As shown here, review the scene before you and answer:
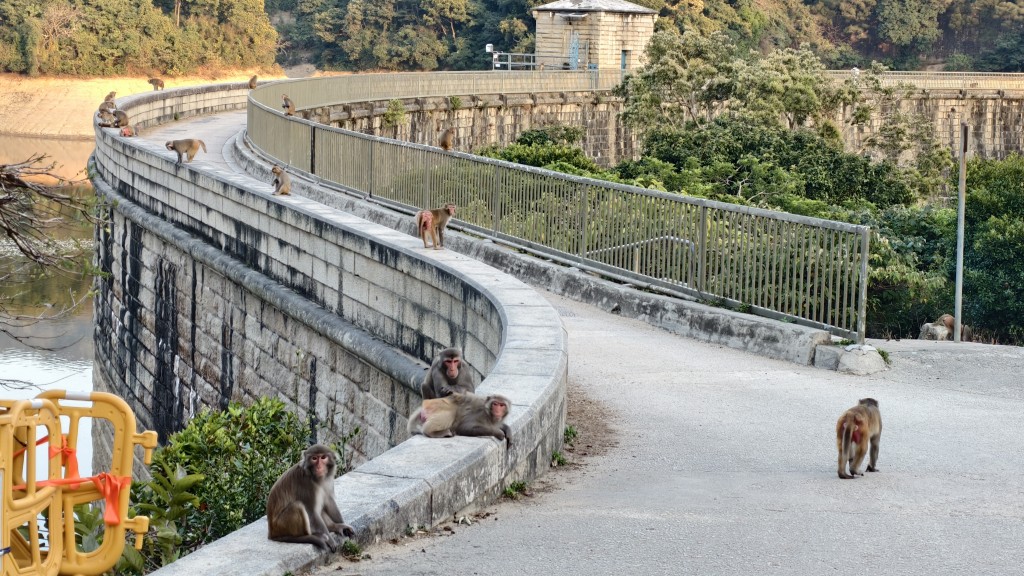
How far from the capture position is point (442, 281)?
34.6 ft

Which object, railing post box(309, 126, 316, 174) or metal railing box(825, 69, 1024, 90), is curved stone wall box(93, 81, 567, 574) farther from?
metal railing box(825, 69, 1024, 90)

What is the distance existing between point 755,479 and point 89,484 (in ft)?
10.9

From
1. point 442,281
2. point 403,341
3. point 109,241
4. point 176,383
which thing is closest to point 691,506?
point 442,281

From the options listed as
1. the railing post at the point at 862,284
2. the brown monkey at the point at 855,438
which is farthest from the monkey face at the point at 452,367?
the railing post at the point at 862,284

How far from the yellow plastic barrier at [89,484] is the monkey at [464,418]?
4.02ft

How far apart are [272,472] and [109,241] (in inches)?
607

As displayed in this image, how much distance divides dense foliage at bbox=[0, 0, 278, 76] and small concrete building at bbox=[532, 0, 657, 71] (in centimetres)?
2079

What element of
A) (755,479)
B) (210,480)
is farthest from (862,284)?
(210,480)

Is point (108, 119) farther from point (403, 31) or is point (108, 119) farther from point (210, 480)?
point (403, 31)

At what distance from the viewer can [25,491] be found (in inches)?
236

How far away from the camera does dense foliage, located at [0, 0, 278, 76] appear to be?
198ft

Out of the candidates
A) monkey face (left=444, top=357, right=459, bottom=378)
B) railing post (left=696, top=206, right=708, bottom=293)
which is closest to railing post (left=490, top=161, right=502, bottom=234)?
railing post (left=696, top=206, right=708, bottom=293)

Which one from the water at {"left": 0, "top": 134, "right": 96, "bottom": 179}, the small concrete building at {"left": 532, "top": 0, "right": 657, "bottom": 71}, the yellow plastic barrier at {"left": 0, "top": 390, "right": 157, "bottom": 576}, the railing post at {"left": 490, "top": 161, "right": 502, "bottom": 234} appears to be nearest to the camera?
the yellow plastic barrier at {"left": 0, "top": 390, "right": 157, "bottom": 576}

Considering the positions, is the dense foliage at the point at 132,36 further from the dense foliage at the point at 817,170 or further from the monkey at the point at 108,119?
the monkey at the point at 108,119
